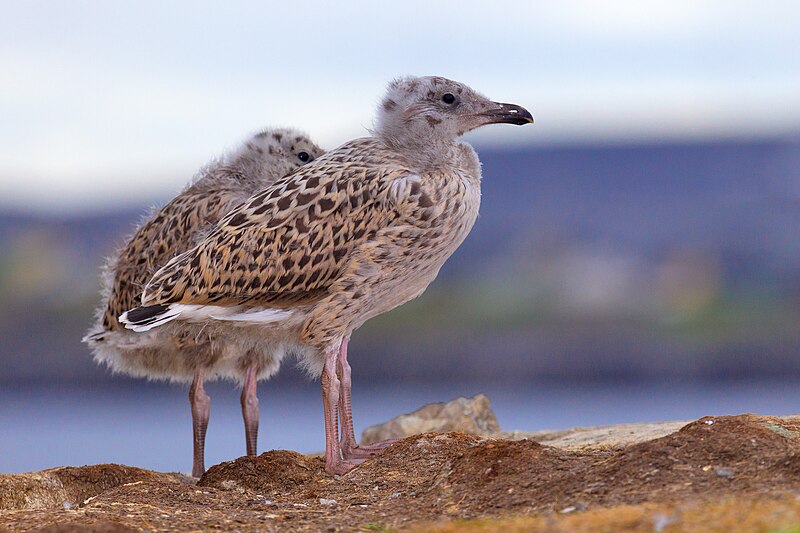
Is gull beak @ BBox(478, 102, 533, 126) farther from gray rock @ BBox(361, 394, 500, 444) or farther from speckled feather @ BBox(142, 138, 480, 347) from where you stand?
gray rock @ BBox(361, 394, 500, 444)

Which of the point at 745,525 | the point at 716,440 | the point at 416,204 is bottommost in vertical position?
the point at 745,525

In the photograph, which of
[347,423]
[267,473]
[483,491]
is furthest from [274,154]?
[483,491]

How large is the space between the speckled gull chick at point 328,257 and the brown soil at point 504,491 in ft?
2.73

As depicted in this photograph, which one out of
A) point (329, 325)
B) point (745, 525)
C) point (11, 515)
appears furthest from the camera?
point (329, 325)

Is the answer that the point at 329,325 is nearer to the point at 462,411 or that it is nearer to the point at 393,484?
the point at 393,484

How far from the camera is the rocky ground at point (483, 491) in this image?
5414 mm

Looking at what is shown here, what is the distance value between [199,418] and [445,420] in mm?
2845

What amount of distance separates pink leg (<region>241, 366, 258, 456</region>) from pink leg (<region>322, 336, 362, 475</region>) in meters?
2.37

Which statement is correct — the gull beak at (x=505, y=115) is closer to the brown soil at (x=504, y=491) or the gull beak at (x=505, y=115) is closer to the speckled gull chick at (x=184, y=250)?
the speckled gull chick at (x=184, y=250)

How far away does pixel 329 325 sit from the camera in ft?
28.9

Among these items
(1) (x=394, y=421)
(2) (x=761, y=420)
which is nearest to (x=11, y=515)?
(2) (x=761, y=420)

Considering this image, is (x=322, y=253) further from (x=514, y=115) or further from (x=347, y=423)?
(x=514, y=115)

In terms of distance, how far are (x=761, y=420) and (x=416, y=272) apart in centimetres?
Result: 290

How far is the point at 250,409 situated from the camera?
36.4 ft
